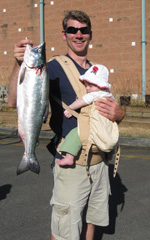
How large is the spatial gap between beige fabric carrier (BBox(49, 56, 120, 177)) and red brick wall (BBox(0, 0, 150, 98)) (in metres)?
10.9

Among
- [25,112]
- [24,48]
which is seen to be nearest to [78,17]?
[24,48]

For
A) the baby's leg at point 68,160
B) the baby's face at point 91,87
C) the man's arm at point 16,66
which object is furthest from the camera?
the baby's face at point 91,87

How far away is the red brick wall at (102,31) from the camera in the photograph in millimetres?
14071

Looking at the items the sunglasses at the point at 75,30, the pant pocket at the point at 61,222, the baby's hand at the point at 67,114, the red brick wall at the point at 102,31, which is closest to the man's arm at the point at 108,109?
the baby's hand at the point at 67,114

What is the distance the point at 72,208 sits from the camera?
7.88 feet

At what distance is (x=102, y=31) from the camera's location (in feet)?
49.1

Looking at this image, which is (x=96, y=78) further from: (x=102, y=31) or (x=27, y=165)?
(x=102, y=31)

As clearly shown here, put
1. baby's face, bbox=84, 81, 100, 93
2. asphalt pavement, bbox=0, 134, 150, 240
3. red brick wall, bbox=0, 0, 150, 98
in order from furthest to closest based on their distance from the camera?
red brick wall, bbox=0, 0, 150, 98 → asphalt pavement, bbox=0, 134, 150, 240 → baby's face, bbox=84, 81, 100, 93

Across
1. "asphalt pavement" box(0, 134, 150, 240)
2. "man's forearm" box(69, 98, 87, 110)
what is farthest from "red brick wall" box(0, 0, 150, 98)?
"man's forearm" box(69, 98, 87, 110)

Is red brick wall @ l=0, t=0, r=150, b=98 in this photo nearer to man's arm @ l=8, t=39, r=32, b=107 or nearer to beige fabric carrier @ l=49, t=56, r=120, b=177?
beige fabric carrier @ l=49, t=56, r=120, b=177

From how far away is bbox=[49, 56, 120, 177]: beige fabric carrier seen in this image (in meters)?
2.43

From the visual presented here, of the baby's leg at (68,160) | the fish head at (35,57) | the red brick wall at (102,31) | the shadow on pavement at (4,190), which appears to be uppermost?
the red brick wall at (102,31)

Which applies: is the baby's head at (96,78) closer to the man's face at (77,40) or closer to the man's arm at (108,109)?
the man's arm at (108,109)

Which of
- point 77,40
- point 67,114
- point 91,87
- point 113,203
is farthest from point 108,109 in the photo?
point 113,203
